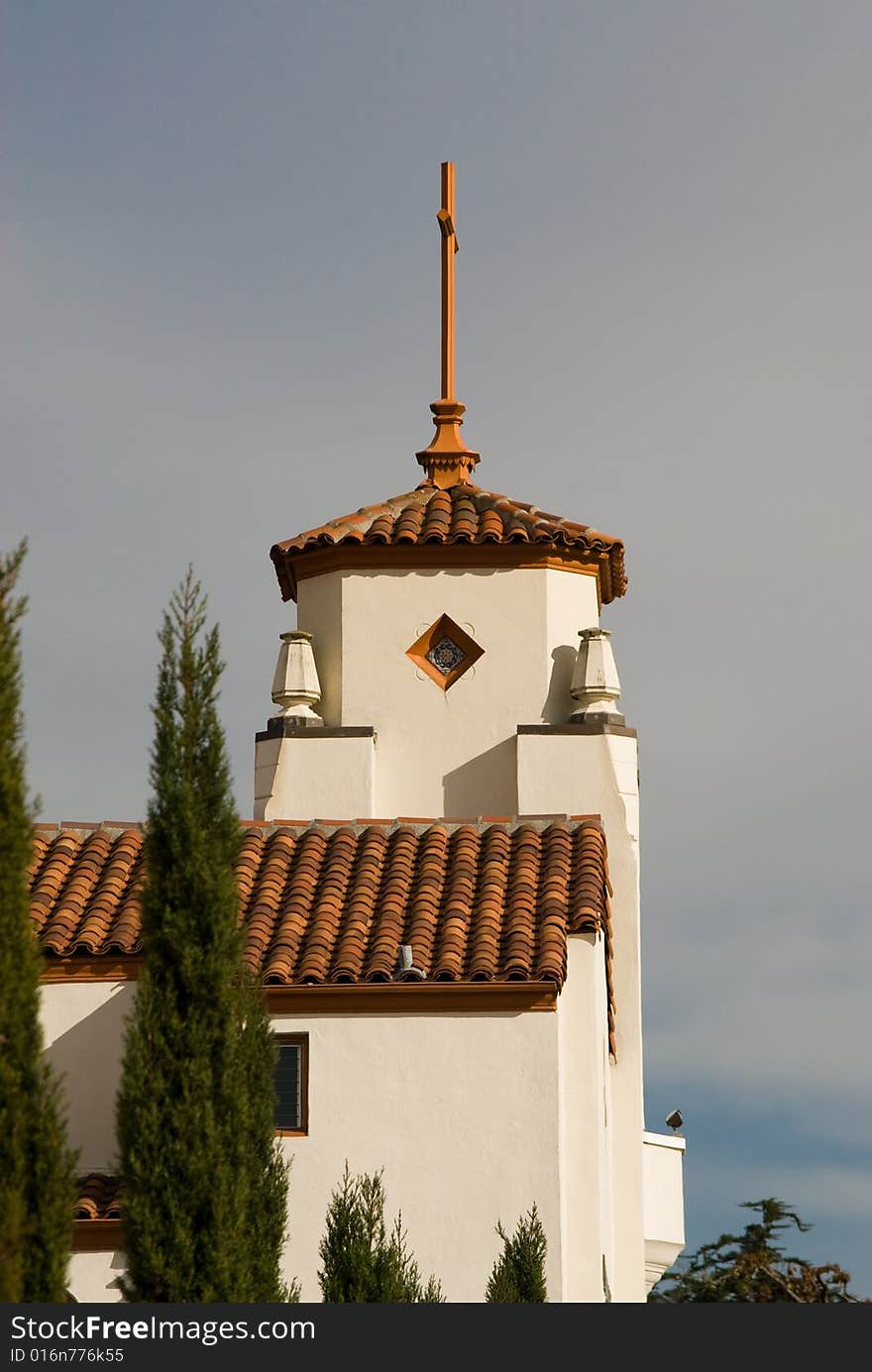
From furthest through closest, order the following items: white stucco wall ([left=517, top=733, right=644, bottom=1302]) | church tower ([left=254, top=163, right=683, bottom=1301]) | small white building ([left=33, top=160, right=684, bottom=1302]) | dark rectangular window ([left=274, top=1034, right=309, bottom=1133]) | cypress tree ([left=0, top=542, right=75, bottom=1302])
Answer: church tower ([left=254, top=163, right=683, bottom=1301])
white stucco wall ([left=517, top=733, right=644, bottom=1302])
dark rectangular window ([left=274, top=1034, right=309, bottom=1133])
small white building ([left=33, top=160, right=684, bottom=1302])
cypress tree ([left=0, top=542, right=75, bottom=1302])

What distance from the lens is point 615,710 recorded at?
27.7 metres

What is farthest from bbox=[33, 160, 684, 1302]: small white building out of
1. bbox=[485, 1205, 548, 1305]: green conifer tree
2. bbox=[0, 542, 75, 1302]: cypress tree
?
bbox=[0, 542, 75, 1302]: cypress tree

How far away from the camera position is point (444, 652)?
28.5m

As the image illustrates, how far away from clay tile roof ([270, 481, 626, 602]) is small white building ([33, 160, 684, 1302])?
0.16ft

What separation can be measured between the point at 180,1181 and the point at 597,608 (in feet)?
52.0

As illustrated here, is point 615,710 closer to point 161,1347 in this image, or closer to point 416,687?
point 416,687

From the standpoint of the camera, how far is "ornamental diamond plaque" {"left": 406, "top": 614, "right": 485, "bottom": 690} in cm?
2836

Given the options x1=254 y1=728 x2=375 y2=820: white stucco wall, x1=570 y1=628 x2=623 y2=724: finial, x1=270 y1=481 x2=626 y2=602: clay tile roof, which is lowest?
x1=254 y1=728 x2=375 y2=820: white stucco wall

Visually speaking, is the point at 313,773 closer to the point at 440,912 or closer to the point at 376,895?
the point at 376,895

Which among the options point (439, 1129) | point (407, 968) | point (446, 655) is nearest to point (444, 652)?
point (446, 655)

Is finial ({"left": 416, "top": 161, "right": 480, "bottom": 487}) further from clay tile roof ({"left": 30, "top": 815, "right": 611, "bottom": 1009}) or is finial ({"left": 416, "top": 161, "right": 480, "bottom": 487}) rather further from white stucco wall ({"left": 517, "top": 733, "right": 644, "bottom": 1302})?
clay tile roof ({"left": 30, "top": 815, "right": 611, "bottom": 1009})

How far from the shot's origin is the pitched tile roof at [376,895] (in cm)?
2124

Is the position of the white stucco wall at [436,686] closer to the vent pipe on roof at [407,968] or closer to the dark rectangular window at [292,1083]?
the vent pipe on roof at [407,968]

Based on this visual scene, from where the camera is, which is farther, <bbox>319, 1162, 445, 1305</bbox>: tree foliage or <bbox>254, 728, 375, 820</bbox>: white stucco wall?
<bbox>254, 728, 375, 820</bbox>: white stucco wall
